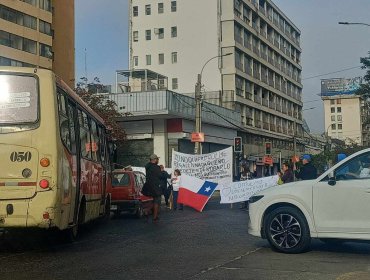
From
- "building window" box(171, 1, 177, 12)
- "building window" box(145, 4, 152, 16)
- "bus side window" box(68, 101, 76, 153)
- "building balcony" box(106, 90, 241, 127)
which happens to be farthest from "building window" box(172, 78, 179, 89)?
"bus side window" box(68, 101, 76, 153)

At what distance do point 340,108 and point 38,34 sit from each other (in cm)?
12153

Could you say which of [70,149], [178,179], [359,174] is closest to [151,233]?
[70,149]

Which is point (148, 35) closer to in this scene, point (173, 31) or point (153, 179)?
point (173, 31)

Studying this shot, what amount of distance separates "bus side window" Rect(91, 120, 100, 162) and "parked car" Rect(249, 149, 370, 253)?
4.94m

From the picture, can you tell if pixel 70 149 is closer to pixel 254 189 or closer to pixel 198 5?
pixel 254 189

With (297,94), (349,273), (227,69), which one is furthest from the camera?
(297,94)

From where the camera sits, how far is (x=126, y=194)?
55.4 feet

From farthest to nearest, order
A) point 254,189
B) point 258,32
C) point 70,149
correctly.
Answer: point 258,32
point 254,189
point 70,149

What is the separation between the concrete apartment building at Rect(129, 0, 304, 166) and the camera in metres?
60.3

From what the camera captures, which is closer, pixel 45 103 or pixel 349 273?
pixel 349 273

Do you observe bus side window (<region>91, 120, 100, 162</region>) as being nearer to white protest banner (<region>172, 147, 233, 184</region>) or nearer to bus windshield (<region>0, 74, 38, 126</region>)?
bus windshield (<region>0, 74, 38, 126</region>)

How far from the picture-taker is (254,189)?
815 inches

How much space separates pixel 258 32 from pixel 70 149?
208 feet

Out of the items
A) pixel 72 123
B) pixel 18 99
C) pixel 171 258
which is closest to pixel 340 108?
pixel 72 123
